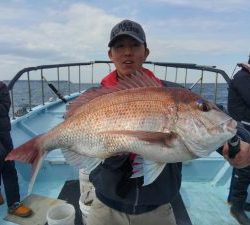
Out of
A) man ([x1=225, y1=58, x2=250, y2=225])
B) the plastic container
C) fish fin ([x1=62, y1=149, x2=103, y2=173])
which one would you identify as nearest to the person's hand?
fish fin ([x1=62, y1=149, x2=103, y2=173])

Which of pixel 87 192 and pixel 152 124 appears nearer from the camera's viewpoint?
pixel 152 124

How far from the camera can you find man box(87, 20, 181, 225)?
2.39 metres

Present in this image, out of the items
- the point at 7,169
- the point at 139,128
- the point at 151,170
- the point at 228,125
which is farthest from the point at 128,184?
the point at 7,169

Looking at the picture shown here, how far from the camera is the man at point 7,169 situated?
4.25 meters

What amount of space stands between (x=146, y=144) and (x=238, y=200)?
2812mm

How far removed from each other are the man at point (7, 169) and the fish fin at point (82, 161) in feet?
7.52

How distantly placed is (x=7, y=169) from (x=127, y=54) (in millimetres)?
2726

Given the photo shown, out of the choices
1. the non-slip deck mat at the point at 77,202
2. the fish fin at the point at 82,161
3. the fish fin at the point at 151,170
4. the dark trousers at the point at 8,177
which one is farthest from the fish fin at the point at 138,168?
the dark trousers at the point at 8,177

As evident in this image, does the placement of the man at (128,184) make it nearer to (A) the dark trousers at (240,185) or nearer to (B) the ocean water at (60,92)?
(B) the ocean water at (60,92)

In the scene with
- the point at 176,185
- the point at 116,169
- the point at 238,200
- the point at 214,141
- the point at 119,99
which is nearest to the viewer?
the point at 214,141

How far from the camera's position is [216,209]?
4469 mm

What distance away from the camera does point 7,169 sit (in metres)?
4.37

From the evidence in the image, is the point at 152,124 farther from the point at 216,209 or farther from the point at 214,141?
the point at 216,209

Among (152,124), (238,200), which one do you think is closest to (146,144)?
(152,124)
